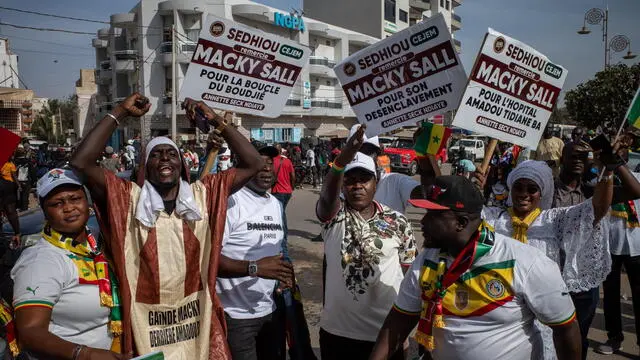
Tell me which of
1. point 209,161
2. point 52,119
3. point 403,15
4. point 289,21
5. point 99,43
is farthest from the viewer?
point 52,119

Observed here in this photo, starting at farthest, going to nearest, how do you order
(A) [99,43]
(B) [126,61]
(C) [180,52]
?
1. (A) [99,43]
2. (B) [126,61]
3. (C) [180,52]

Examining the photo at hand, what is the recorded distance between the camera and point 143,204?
244cm

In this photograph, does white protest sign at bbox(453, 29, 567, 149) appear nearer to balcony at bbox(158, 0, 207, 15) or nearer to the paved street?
the paved street

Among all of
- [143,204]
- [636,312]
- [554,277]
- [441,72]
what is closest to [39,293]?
[143,204]

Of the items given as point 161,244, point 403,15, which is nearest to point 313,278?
point 161,244

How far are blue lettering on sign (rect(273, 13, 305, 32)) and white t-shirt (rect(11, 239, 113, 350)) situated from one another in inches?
1541

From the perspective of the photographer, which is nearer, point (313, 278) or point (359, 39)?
point (313, 278)

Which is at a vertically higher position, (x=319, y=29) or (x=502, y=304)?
(x=319, y=29)

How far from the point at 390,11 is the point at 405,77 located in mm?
53832

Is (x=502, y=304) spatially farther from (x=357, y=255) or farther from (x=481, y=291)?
(x=357, y=255)

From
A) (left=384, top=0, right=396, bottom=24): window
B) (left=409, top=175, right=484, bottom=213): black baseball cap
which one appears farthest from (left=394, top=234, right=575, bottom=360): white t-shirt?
(left=384, top=0, right=396, bottom=24): window

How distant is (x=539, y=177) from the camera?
321 cm

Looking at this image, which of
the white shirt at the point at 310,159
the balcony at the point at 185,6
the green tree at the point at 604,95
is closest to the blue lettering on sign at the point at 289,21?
the balcony at the point at 185,6

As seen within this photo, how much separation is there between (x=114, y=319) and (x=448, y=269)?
1.60m
